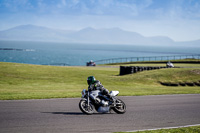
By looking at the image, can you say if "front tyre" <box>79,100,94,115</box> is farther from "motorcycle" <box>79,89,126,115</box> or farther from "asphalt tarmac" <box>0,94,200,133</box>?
"asphalt tarmac" <box>0,94,200,133</box>

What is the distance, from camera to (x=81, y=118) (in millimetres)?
10188

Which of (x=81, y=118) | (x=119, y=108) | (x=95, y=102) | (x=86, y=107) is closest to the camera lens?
(x=81, y=118)

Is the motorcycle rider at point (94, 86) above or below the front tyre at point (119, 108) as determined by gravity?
above

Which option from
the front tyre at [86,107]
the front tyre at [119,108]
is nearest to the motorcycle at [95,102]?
the front tyre at [86,107]

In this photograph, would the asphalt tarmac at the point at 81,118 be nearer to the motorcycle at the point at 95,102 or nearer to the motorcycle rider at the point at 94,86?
the motorcycle at the point at 95,102

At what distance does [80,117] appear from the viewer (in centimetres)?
1035

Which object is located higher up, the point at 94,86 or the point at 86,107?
the point at 94,86

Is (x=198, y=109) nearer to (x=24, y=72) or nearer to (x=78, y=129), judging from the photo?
(x=78, y=129)

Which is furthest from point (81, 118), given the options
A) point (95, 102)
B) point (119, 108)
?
point (119, 108)

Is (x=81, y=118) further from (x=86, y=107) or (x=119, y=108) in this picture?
(x=119, y=108)

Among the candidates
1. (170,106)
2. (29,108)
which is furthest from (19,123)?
(170,106)

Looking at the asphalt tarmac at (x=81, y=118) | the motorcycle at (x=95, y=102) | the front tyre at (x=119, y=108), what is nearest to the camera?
the asphalt tarmac at (x=81, y=118)

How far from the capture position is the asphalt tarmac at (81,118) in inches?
339

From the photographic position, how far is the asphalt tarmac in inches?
339
